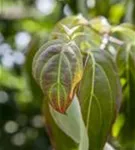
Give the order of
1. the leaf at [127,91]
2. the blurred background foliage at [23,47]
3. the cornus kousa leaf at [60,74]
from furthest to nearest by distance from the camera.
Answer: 1. the blurred background foliage at [23,47]
2. the leaf at [127,91]
3. the cornus kousa leaf at [60,74]

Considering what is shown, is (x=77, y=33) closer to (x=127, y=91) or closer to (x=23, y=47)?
(x=127, y=91)

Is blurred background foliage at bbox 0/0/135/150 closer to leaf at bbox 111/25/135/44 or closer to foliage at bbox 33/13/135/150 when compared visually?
leaf at bbox 111/25/135/44

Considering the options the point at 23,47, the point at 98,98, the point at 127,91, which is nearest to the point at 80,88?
the point at 98,98

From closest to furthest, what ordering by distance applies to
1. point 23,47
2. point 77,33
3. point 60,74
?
point 60,74 < point 77,33 < point 23,47

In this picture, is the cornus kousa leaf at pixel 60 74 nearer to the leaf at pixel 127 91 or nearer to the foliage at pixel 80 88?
the foliage at pixel 80 88

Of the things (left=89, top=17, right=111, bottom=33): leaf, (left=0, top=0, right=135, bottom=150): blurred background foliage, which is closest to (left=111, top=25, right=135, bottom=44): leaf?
(left=89, top=17, right=111, bottom=33): leaf

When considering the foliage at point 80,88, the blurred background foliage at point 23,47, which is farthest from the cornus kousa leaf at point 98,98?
the blurred background foliage at point 23,47

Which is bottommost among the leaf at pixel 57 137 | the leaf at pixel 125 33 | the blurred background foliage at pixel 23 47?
the blurred background foliage at pixel 23 47
